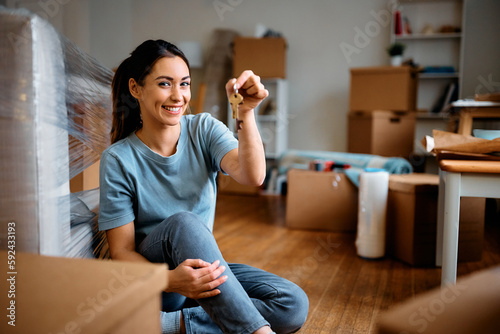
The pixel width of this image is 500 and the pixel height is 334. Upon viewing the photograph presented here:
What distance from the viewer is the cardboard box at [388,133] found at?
3.73m

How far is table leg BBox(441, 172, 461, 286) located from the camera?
1.26 meters

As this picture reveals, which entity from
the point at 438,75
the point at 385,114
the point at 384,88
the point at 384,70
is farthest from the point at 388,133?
the point at 438,75

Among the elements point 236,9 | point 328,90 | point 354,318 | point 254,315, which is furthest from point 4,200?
point 236,9

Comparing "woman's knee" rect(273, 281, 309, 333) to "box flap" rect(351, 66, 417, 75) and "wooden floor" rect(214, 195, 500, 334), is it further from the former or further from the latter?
"box flap" rect(351, 66, 417, 75)

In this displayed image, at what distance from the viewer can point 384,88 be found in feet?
12.4

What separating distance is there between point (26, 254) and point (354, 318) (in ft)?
3.33

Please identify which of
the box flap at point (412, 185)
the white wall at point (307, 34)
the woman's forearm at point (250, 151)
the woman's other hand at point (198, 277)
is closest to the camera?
the woman's other hand at point (198, 277)

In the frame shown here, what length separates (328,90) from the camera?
181 inches

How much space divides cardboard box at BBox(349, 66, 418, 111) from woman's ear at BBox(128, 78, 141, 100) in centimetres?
297

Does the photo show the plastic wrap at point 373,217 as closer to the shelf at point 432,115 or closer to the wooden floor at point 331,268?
the wooden floor at point 331,268

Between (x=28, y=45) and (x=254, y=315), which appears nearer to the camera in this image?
(x=28, y=45)

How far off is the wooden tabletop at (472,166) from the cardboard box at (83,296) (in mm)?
938

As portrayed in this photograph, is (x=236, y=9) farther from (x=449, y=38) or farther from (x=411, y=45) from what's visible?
(x=449, y=38)

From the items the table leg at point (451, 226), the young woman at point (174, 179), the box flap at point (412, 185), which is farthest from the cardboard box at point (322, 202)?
the young woman at point (174, 179)
